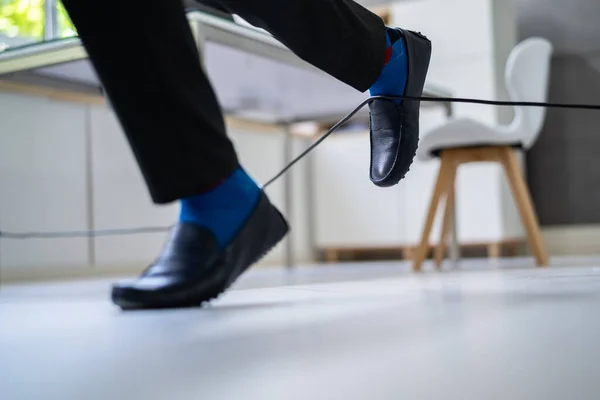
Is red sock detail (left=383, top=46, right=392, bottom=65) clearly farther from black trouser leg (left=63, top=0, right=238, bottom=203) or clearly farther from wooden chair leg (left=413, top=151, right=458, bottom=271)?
wooden chair leg (left=413, top=151, right=458, bottom=271)

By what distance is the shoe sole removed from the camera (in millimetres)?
1051

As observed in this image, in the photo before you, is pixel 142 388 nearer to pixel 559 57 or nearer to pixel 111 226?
pixel 111 226

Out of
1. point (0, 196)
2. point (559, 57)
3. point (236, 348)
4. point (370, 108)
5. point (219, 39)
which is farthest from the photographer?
point (559, 57)

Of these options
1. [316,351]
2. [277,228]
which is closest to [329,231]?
[277,228]

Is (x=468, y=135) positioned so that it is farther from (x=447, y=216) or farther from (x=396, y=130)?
(x=396, y=130)

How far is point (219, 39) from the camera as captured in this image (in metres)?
1.54

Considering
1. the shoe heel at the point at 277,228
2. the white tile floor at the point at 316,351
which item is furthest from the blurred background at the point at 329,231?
the shoe heel at the point at 277,228

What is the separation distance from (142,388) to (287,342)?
22 cm

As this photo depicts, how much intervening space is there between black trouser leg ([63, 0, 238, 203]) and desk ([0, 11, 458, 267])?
0.34m

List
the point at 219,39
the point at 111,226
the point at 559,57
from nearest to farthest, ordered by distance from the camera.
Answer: the point at 219,39
the point at 111,226
the point at 559,57

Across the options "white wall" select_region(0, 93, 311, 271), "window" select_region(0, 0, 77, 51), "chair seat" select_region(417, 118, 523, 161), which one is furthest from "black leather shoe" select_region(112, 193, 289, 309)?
"chair seat" select_region(417, 118, 523, 161)

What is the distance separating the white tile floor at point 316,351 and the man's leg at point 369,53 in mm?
221

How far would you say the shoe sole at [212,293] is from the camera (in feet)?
3.45

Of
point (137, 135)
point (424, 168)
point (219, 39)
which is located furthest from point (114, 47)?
point (424, 168)
